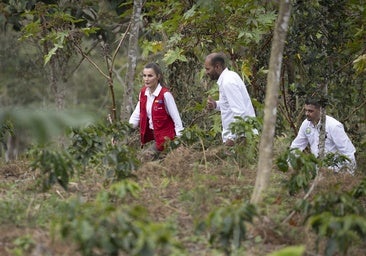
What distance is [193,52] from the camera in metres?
10.4

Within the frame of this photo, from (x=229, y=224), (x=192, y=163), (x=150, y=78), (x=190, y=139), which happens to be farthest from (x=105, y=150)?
(x=229, y=224)

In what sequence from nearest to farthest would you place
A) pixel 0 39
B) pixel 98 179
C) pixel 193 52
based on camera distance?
pixel 98 179, pixel 193 52, pixel 0 39

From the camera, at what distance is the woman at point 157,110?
8.27 metres

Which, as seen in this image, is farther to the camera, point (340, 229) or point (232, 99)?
point (232, 99)

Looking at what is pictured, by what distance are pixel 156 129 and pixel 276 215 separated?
9.63 feet

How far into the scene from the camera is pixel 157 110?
8.30m

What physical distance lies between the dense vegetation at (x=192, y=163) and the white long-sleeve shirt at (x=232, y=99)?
342mm

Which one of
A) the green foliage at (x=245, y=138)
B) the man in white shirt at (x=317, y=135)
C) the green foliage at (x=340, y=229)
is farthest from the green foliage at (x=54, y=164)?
the man in white shirt at (x=317, y=135)

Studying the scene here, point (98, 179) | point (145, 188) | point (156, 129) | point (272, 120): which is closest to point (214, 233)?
point (272, 120)

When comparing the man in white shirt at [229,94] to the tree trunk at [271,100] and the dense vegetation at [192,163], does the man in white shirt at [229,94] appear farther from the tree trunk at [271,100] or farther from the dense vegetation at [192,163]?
the tree trunk at [271,100]

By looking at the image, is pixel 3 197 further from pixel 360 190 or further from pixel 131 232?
pixel 360 190

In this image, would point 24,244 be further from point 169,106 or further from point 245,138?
point 169,106

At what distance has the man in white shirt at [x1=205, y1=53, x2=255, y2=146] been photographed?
25.5 feet

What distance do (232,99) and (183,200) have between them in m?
1.95
